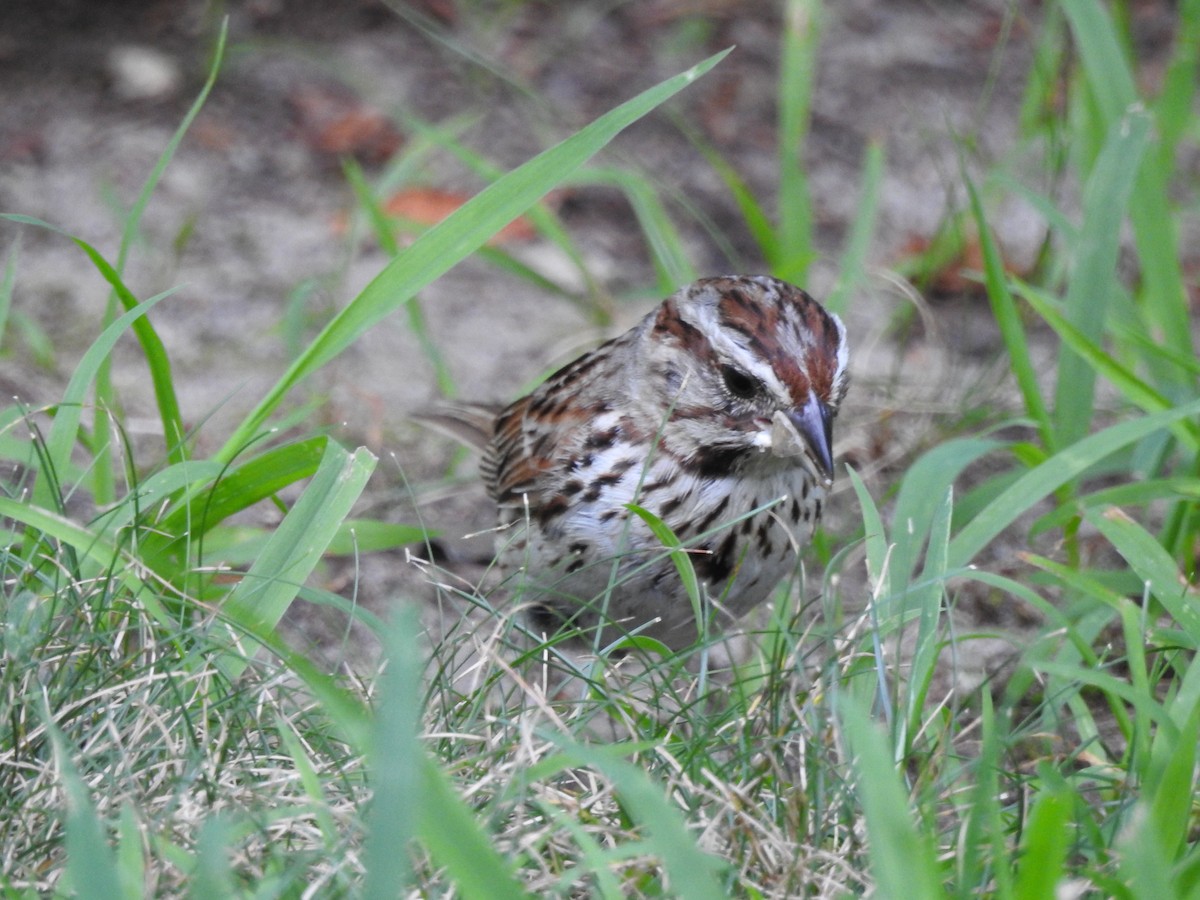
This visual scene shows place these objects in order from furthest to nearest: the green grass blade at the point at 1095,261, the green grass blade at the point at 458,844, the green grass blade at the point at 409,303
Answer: the green grass blade at the point at 409,303, the green grass blade at the point at 1095,261, the green grass blade at the point at 458,844

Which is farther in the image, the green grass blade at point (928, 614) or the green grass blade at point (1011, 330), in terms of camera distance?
the green grass blade at point (1011, 330)

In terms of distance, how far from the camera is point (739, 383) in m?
3.69

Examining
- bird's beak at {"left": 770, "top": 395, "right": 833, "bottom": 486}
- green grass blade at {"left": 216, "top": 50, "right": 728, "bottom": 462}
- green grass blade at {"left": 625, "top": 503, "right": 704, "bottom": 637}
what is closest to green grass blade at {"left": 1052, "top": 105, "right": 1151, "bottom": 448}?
bird's beak at {"left": 770, "top": 395, "right": 833, "bottom": 486}

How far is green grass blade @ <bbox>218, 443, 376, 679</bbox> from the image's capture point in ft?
10.2

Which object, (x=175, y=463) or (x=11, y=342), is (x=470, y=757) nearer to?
(x=175, y=463)

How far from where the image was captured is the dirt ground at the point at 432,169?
18.2 ft

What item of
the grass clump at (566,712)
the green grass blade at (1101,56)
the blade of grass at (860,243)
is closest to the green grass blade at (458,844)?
the grass clump at (566,712)

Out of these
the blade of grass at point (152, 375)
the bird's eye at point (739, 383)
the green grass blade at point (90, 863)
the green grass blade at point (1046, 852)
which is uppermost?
the blade of grass at point (152, 375)

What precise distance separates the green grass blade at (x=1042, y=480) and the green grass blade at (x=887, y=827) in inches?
62.0

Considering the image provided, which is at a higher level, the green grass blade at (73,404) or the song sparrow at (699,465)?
the green grass blade at (73,404)

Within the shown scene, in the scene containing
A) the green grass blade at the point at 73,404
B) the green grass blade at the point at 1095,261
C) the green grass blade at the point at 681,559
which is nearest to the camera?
the green grass blade at the point at 681,559

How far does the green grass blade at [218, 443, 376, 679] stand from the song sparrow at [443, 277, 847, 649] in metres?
0.49

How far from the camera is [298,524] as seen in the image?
125 inches

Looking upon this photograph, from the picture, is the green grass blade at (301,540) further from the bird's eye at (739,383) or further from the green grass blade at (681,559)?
the bird's eye at (739,383)
